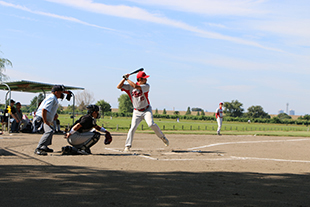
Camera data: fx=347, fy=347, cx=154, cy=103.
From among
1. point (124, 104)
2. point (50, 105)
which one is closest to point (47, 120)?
point (50, 105)

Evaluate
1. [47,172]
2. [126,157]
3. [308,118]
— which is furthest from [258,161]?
[308,118]

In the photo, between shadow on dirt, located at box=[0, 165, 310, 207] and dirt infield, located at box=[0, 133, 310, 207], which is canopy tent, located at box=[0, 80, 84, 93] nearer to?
dirt infield, located at box=[0, 133, 310, 207]

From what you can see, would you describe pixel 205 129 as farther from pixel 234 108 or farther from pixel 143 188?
pixel 234 108

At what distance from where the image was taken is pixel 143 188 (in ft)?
17.0

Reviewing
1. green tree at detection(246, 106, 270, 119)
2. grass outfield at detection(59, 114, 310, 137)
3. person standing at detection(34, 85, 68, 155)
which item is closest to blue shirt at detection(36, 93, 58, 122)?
person standing at detection(34, 85, 68, 155)

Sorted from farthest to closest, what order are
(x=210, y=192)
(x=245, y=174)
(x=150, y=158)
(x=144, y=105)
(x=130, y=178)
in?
(x=144, y=105) → (x=150, y=158) → (x=245, y=174) → (x=130, y=178) → (x=210, y=192)

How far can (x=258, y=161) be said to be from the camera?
29.6 feet

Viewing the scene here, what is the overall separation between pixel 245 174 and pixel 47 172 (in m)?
3.74

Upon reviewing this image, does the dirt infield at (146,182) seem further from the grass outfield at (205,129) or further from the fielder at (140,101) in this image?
the grass outfield at (205,129)

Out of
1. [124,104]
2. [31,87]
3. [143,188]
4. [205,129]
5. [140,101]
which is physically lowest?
[205,129]

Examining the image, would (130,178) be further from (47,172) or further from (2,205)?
(2,205)

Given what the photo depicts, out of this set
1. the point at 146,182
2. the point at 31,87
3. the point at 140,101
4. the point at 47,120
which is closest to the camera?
the point at 146,182

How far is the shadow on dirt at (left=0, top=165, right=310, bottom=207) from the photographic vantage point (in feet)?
14.5

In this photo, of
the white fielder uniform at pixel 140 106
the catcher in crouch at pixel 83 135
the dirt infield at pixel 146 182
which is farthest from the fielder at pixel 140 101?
the dirt infield at pixel 146 182
